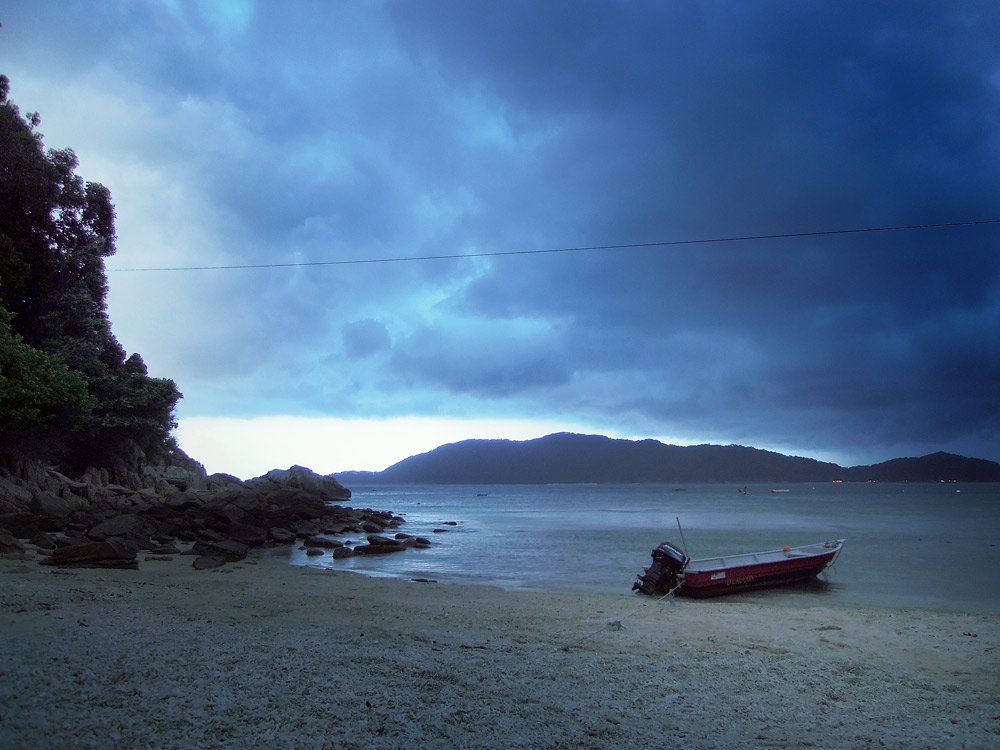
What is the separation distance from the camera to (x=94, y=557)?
12.8 meters

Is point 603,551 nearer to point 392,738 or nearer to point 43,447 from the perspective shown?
point 392,738

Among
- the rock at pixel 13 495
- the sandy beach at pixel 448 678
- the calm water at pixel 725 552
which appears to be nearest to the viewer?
the sandy beach at pixel 448 678

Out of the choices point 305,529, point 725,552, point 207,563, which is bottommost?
point 725,552

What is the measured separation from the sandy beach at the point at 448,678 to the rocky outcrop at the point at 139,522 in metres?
5.49

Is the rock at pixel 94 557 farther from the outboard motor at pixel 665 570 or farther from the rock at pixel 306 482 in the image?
the rock at pixel 306 482

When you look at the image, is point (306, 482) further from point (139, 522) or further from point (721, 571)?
point (721, 571)

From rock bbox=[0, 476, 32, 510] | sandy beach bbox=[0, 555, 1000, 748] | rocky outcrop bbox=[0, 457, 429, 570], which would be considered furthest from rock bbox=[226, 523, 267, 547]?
sandy beach bbox=[0, 555, 1000, 748]

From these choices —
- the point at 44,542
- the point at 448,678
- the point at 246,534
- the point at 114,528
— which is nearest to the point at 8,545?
the point at 44,542

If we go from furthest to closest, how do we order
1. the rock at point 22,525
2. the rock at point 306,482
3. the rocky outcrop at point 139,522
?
the rock at point 306,482 → the rock at point 22,525 → the rocky outcrop at point 139,522

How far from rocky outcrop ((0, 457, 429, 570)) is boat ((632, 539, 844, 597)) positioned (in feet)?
38.6

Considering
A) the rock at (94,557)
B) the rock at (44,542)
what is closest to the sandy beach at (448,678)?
the rock at (94,557)

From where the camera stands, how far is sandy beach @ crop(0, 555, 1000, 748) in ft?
14.2

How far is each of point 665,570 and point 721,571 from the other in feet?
5.22

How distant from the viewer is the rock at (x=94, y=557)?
40.4 feet
